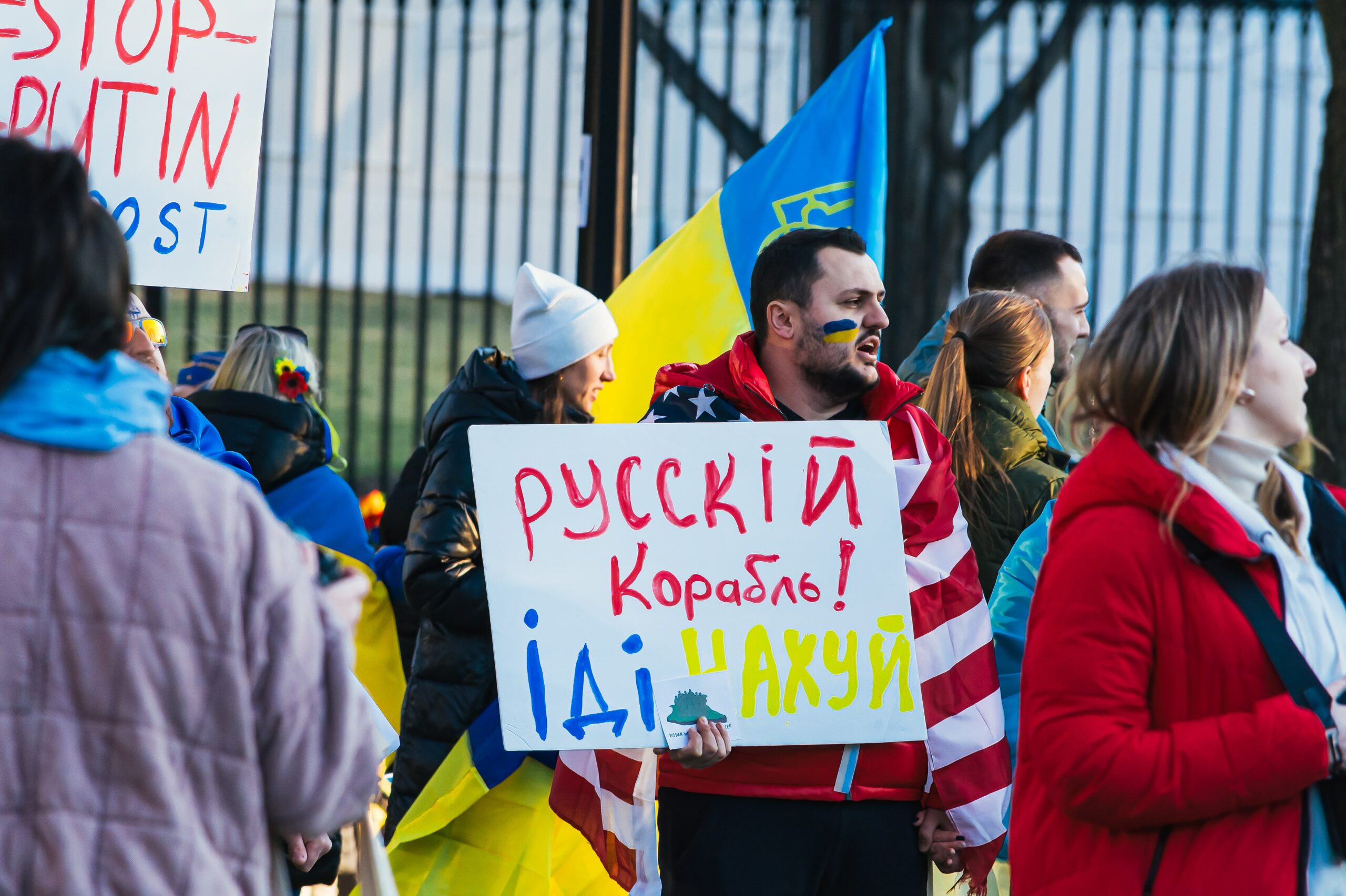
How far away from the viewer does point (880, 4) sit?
7.84 metres

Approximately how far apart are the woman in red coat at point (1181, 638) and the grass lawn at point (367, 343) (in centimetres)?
617

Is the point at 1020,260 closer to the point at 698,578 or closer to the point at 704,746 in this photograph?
the point at 698,578

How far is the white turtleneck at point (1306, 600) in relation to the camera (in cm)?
195

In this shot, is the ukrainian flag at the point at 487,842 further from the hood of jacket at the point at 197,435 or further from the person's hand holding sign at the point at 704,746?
the person's hand holding sign at the point at 704,746

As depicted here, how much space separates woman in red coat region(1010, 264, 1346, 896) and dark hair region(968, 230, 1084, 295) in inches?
79.2

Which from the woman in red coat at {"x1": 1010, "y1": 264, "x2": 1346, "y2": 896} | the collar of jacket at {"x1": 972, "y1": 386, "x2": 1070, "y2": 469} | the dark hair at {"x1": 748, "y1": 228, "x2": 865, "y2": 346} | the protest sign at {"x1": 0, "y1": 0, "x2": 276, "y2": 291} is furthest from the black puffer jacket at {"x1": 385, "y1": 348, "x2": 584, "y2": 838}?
the woman in red coat at {"x1": 1010, "y1": 264, "x2": 1346, "y2": 896}

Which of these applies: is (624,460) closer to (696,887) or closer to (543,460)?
(543,460)

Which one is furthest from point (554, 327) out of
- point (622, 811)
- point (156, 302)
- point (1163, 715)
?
point (156, 302)

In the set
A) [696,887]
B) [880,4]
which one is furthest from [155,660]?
[880,4]

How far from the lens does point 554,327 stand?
3.79 m

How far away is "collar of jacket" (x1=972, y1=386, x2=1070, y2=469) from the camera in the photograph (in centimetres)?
328

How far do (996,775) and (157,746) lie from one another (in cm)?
161

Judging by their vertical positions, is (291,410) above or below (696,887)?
above

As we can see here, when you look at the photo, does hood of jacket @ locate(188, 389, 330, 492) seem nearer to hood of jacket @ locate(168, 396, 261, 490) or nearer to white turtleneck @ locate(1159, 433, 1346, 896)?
hood of jacket @ locate(168, 396, 261, 490)
